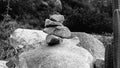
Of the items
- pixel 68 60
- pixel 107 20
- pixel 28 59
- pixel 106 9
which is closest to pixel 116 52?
pixel 68 60

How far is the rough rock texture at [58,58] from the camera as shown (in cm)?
399

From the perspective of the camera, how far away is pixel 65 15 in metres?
11.0

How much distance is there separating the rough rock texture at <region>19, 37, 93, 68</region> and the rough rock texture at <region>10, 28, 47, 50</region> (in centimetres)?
141

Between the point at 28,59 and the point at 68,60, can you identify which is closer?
the point at 68,60

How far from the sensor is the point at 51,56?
414 cm

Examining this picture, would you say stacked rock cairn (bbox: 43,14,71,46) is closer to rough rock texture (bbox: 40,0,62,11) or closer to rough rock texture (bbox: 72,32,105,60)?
rough rock texture (bbox: 72,32,105,60)

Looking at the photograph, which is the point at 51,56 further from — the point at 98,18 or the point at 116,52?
the point at 98,18

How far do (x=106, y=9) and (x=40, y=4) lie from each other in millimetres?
3828

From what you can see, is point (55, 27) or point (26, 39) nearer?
point (55, 27)

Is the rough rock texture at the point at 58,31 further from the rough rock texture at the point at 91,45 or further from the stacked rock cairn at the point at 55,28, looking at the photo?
the rough rock texture at the point at 91,45

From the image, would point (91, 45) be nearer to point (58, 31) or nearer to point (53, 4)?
point (58, 31)

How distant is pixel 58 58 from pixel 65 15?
710 centimetres

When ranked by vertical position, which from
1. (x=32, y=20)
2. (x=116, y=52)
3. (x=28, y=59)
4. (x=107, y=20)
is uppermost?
(x=116, y=52)

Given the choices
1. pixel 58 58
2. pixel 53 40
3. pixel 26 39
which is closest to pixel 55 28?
pixel 53 40
